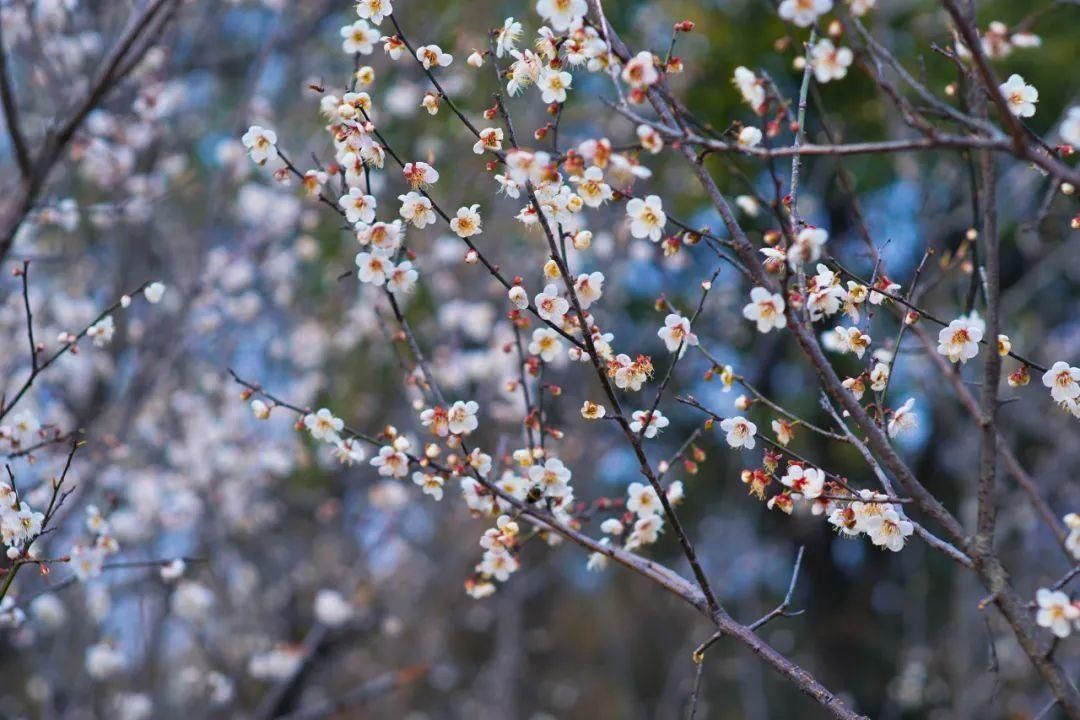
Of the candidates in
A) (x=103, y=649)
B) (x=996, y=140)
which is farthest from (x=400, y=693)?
(x=996, y=140)

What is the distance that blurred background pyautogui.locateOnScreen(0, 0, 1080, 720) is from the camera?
490 cm

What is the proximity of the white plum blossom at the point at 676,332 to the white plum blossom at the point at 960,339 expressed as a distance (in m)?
0.51

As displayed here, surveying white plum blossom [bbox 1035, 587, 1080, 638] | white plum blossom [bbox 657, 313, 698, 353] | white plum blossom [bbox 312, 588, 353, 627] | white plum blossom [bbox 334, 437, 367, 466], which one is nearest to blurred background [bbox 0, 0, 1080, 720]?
white plum blossom [bbox 312, 588, 353, 627]

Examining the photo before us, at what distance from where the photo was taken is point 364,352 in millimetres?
7984

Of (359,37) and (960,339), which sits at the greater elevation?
(359,37)

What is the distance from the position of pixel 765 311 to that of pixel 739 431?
0.37 meters

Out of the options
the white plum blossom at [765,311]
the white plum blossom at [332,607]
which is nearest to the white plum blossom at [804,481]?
the white plum blossom at [765,311]

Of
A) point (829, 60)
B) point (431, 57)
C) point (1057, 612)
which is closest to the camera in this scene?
point (1057, 612)

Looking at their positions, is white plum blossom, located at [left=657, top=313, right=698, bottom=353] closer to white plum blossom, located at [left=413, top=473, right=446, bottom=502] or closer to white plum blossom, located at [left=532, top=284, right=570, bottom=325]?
white plum blossom, located at [left=532, top=284, right=570, bottom=325]

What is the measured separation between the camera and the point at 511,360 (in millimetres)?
5676

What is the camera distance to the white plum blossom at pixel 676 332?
201 centimetres

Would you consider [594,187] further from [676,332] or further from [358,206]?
[358,206]

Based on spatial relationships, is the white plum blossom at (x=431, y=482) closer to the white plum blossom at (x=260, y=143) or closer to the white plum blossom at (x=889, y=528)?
the white plum blossom at (x=260, y=143)

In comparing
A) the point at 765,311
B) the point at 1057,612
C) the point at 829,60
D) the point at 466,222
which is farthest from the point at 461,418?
the point at 1057,612
